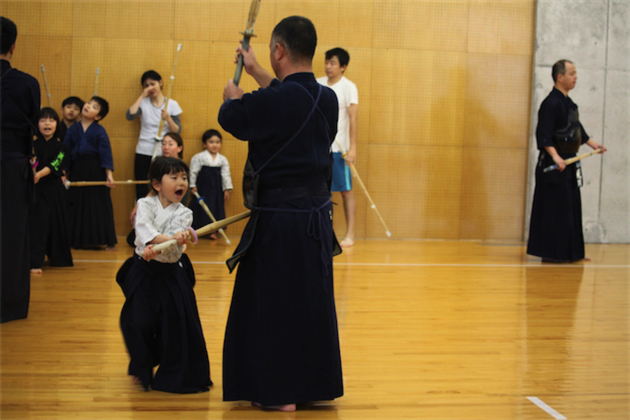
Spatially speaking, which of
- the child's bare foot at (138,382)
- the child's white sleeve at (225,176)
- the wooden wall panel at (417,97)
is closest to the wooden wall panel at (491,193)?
the wooden wall panel at (417,97)

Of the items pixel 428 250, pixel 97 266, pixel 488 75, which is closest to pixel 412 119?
pixel 488 75

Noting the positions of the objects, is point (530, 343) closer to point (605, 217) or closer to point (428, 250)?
point (428, 250)

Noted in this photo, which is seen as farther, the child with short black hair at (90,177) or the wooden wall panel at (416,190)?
the wooden wall panel at (416,190)

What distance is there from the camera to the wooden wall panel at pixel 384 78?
7289 mm

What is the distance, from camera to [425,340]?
368 centimetres

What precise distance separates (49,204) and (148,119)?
194cm

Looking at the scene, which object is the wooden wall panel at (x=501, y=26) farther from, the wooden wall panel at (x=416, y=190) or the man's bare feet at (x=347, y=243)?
the man's bare feet at (x=347, y=243)

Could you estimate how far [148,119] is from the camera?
23.1 feet

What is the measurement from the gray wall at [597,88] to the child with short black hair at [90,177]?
4.63m

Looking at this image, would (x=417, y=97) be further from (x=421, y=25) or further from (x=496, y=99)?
(x=496, y=99)

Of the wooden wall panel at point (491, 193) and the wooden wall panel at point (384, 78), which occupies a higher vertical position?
the wooden wall panel at point (384, 78)

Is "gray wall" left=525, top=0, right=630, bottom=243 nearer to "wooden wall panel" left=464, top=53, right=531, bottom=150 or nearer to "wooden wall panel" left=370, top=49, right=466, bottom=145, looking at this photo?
"wooden wall panel" left=464, top=53, right=531, bottom=150

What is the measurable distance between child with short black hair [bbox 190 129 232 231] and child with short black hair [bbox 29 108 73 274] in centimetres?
172

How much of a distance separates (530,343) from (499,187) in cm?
443
